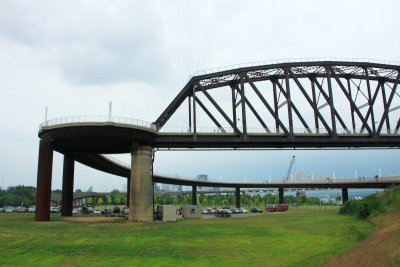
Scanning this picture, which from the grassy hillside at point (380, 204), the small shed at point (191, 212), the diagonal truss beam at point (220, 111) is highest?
the diagonal truss beam at point (220, 111)

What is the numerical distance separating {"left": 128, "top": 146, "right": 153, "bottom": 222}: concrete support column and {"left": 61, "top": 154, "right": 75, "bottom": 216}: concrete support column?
73.2 feet

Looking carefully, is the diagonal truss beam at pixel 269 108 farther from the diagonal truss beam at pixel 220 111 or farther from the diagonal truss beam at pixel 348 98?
the diagonal truss beam at pixel 348 98

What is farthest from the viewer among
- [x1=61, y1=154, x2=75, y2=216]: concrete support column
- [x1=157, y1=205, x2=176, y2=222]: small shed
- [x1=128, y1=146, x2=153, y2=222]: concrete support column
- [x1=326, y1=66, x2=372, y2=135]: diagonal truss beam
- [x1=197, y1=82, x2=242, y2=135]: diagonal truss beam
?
[x1=61, y1=154, x2=75, y2=216]: concrete support column

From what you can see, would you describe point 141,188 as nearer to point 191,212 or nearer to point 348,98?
point 191,212

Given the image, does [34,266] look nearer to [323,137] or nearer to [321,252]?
[321,252]

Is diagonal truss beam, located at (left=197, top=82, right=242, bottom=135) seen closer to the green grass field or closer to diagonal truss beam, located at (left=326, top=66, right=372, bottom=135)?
diagonal truss beam, located at (left=326, top=66, right=372, bottom=135)

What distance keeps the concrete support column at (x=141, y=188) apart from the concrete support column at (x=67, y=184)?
22316 mm

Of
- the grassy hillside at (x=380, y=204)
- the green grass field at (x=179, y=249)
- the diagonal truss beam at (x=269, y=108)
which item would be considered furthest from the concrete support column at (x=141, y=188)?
the grassy hillside at (x=380, y=204)

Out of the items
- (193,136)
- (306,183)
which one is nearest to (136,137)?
(193,136)

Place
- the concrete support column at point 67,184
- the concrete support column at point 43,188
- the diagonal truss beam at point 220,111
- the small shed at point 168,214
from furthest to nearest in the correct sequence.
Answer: the concrete support column at point 67,184 → the diagonal truss beam at point 220,111 → the small shed at point 168,214 → the concrete support column at point 43,188

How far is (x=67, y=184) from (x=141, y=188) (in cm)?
2533

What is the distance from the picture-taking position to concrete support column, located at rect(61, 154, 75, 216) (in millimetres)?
73250

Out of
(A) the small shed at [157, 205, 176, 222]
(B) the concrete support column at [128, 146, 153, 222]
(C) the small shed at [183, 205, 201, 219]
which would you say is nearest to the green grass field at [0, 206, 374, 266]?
(B) the concrete support column at [128, 146, 153, 222]

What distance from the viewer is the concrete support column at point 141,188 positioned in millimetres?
57375
